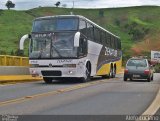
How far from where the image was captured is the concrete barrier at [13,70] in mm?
29250

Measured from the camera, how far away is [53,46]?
92.5 ft

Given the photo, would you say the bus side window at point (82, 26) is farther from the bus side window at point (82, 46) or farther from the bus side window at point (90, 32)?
the bus side window at point (90, 32)

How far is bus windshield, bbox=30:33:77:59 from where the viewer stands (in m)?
28.0

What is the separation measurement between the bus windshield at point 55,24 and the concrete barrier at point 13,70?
277cm

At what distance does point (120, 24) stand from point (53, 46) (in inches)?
4353

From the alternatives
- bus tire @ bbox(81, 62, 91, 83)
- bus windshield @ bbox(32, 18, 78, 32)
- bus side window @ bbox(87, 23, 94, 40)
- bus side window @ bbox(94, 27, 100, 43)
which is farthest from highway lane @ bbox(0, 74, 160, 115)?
bus side window @ bbox(94, 27, 100, 43)

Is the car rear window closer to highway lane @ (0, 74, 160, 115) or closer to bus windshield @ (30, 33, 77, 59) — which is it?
bus windshield @ (30, 33, 77, 59)

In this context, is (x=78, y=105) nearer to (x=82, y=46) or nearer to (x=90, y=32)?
(x=82, y=46)

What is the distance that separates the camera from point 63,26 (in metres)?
28.7

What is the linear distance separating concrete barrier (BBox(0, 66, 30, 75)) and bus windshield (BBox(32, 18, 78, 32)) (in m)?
2.77

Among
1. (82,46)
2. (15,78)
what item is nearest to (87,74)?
(82,46)

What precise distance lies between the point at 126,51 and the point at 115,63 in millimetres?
64615

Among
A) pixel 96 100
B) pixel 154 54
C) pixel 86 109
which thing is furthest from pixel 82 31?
pixel 154 54

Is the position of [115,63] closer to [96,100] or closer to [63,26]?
[63,26]
